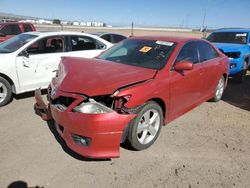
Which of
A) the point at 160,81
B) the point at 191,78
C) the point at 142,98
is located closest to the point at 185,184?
the point at 142,98

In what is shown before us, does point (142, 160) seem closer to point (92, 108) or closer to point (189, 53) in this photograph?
point (92, 108)

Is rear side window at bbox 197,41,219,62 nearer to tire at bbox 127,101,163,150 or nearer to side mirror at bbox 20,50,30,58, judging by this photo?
tire at bbox 127,101,163,150

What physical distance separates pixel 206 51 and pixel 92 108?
3.17 metres

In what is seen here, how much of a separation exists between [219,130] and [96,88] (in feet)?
8.63

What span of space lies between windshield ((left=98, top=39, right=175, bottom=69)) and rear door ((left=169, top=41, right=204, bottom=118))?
24 centimetres

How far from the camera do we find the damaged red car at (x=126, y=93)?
3.13 metres

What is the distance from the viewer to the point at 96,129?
3.05 metres

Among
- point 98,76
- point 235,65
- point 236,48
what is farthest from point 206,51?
point 236,48

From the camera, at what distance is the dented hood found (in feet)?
10.6

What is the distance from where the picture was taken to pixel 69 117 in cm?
315

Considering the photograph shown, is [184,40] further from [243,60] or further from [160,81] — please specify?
[243,60]

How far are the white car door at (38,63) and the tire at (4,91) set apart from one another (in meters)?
0.29

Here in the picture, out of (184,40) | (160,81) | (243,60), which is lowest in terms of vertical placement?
(243,60)

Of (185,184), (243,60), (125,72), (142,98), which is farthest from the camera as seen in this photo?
(243,60)
